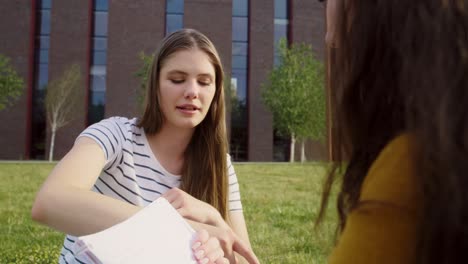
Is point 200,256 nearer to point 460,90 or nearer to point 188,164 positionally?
point 460,90

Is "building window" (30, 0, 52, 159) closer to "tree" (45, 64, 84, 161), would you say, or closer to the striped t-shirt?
"tree" (45, 64, 84, 161)

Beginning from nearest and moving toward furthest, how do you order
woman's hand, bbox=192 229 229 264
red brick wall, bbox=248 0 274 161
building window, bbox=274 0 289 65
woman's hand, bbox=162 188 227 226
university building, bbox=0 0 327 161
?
1. woman's hand, bbox=192 229 229 264
2. woman's hand, bbox=162 188 227 226
3. university building, bbox=0 0 327 161
4. red brick wall, bbox=248 0 274 161
5. building window, bbox=274 0 289 65

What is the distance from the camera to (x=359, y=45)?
0.93m

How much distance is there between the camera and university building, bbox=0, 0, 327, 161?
26844 mm

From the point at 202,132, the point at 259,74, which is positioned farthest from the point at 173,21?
the point at 202,132

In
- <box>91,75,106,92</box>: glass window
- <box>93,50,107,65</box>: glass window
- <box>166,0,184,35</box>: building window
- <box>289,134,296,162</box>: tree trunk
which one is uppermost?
<box>166,0,184,35</box>: building window

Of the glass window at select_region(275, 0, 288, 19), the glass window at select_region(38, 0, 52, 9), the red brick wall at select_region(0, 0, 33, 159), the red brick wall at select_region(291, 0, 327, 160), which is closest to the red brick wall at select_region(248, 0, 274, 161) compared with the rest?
the glass window at select_region(275, 0, 288, 19)

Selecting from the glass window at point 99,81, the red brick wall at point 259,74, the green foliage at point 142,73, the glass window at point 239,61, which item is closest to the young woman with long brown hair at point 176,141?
the green foliage at point 142,73

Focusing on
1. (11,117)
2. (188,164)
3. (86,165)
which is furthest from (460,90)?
(11,117)

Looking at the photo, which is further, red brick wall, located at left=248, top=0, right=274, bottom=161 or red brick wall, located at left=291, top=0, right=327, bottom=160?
red brick wall, located at left=291, top=0, right=327, bottom=160

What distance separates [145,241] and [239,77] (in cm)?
2713

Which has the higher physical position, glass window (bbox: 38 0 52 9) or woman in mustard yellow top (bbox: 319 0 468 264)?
glass window (bbox: 38 0 52 9)

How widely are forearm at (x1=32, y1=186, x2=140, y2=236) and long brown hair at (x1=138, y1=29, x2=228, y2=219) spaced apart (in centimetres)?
85

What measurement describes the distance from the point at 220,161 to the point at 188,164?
174mm
